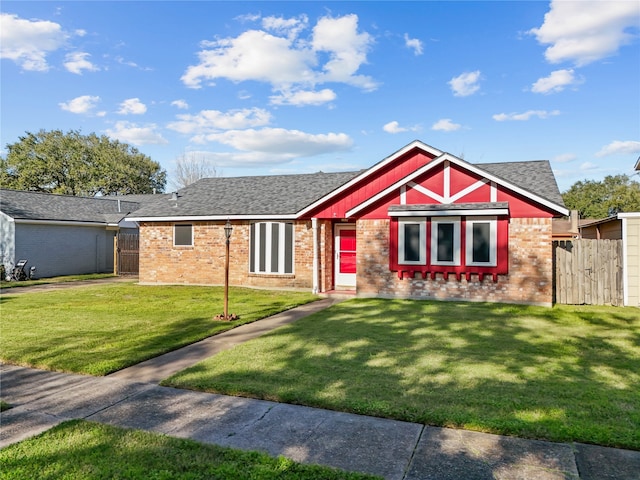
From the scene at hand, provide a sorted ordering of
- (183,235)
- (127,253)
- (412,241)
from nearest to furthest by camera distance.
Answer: (412,241) → (183,235) → (127,253)

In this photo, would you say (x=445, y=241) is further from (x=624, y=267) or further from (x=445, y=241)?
(x=624, y=267)

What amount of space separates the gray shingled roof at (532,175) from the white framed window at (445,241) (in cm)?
190

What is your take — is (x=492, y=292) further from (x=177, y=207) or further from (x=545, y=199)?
(x=177, y=207)

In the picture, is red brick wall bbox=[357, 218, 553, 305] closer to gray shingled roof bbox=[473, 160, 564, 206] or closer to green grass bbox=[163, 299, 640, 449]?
gray shingled roof bbox=[473, 160, 564, 206]

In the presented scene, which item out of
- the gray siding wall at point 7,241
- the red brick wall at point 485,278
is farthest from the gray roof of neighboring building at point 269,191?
the gray siding wall at point 7,241

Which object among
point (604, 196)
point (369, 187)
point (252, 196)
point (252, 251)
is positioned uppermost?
point (604, 196)

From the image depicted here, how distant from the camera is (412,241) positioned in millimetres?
13070

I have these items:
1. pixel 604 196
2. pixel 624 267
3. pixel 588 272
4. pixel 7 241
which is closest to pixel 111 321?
pixel 588 272

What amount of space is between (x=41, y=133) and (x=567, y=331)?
55.2m

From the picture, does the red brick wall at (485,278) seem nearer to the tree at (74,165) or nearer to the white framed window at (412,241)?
the white framed window at (412,241)

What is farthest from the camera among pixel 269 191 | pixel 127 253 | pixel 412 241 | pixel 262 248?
pixel 127 253

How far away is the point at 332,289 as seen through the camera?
1597 cm

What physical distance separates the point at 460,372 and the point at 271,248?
11.2 metres

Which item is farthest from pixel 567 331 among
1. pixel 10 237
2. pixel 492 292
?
pixel 10 237
